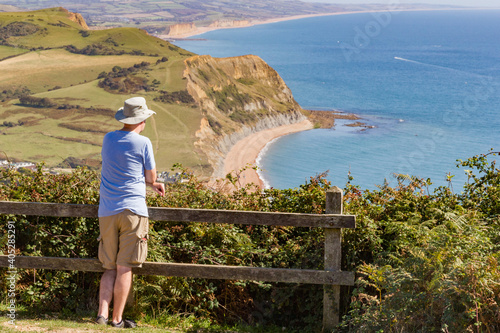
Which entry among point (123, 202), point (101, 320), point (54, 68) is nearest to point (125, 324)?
point (101, 320)

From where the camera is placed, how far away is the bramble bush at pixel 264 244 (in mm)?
5121

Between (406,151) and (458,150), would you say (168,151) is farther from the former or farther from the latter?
(458,150)

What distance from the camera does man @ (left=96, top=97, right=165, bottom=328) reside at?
15.7 ft

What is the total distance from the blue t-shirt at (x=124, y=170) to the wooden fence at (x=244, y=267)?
461 mm

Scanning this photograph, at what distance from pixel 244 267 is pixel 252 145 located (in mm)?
102790

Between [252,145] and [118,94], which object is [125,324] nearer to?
[252,145]

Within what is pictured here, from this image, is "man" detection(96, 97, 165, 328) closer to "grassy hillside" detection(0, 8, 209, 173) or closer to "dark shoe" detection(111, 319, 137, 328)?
"dark shoe" detection(111, 319, 137, 328)

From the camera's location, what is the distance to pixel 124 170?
4.79 metres

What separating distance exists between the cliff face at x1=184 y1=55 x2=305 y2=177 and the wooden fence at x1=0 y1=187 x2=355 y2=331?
9906 cm

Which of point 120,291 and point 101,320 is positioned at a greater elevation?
point 120,291

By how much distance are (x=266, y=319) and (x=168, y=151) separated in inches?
3729

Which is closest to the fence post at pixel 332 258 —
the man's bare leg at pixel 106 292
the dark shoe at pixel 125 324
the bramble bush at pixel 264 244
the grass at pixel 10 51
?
the bramble bush at pixel 264 244

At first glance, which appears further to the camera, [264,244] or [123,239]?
[264,244]

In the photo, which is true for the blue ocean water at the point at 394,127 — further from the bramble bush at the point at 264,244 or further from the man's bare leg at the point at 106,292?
the man's bare leg at the point at 106,292
